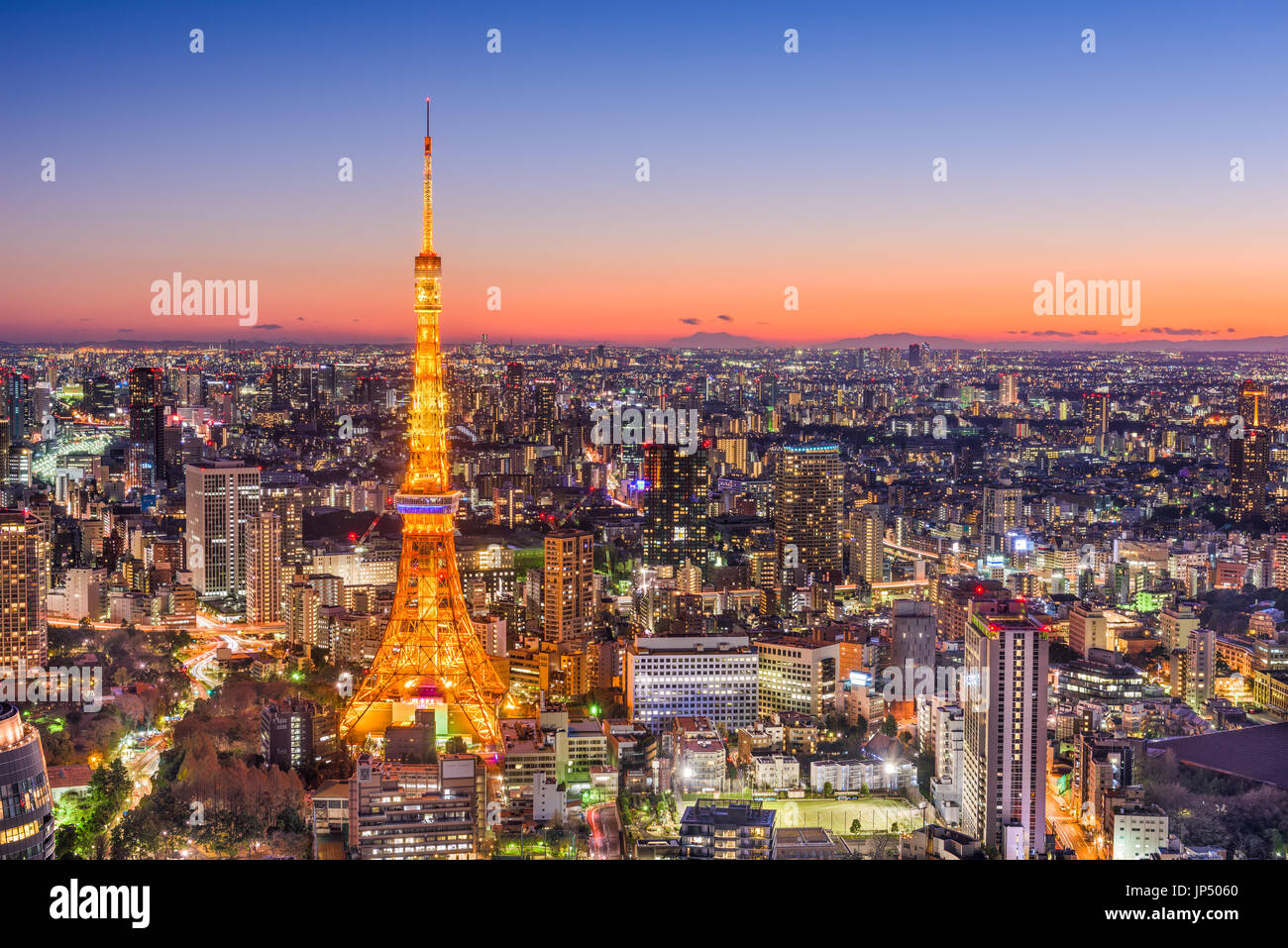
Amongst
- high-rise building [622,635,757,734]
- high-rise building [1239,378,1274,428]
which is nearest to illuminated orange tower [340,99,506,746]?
high-rise building [622,635,757,734]

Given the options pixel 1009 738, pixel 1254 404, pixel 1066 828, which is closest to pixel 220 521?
pixel 1009 738

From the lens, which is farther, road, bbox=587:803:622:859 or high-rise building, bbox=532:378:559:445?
high-rise building, bbox=532:378:559:445

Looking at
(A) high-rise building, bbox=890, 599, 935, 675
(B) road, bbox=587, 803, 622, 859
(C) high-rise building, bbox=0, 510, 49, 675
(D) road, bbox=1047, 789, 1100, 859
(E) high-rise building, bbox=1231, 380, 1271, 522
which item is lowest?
(D) road, bbox=1047, 789, 1100, 859

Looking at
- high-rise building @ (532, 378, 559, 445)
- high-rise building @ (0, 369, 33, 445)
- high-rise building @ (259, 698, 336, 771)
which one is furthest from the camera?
high-rise building @ (532, 378, 559, 445)

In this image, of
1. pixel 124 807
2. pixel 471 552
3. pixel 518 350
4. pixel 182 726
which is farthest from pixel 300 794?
pixel 471 552

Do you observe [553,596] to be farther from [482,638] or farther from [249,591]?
[249,591]

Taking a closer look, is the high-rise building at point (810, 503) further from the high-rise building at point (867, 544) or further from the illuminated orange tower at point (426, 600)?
the illuminated orange tower at point (426, 600)

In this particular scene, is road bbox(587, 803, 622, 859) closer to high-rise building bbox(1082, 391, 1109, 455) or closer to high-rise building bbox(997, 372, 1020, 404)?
high-rise building bbox(997, 372, 1020, 404)
